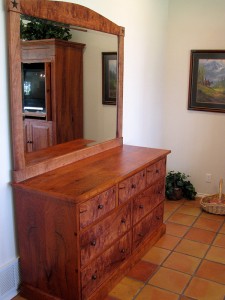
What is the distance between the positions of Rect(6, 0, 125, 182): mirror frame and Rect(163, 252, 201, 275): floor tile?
1037mm

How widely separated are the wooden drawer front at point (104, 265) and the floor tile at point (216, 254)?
716 millimetres

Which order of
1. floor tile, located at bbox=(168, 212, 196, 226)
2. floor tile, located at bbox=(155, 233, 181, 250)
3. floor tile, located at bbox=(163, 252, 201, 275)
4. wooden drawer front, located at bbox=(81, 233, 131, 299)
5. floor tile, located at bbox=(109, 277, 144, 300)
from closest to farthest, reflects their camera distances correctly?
1. wooden drawer front, located at bbox=(81, 233, 131, 299)
2. floor tile, located at bbox=(109, 277, 144, 300)
3. floor tile, located at bbox=(163, 252, 201, 275)
4. floor tile, located at bbox=(155, 233, 181, 250)
5. floor tile, located at bbox=(168, 212, 196, 226)

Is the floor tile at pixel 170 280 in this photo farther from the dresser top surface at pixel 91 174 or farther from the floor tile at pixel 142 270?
the dresser top surface at pixel 91 174

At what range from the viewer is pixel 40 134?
7.38 ft

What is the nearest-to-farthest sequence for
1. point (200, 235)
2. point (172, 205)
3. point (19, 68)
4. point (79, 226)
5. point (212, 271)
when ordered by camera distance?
point (79, 226)
point (19, 68)
point (212, 271)
point (200, 235)
point (172, 205)

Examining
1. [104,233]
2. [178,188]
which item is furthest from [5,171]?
[178,188]

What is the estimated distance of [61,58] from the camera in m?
2.39

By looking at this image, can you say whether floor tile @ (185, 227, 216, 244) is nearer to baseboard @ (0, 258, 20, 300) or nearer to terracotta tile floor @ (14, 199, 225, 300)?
terracotta tile floor @ (14, 199, 225, 300)

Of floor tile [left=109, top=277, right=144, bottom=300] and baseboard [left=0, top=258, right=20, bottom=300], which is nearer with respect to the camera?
baseboard [left=0, top=258, right=20, bottom=300]

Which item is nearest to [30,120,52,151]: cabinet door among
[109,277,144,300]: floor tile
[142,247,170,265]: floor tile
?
[109,277,144,300]: floor tile

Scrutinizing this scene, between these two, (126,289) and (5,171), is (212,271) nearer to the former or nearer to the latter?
(126,289)

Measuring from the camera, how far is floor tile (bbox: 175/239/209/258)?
2773 millimetres

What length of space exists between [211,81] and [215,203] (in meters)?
1.33

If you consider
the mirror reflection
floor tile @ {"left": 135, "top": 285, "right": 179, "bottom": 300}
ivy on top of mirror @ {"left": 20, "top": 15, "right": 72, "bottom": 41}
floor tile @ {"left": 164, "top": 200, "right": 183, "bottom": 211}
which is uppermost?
ivy on top of mirror @ {"left": 20, "top": 15, "right": 72, "bottom": 41}
